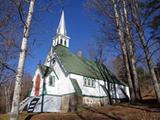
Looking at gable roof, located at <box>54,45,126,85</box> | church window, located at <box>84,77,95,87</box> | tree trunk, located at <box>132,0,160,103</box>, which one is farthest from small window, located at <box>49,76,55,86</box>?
tree trunk, located at <box>132,0,160,103</box>

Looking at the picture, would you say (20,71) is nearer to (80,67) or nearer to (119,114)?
(119,114)

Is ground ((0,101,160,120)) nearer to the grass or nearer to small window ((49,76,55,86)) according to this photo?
the grass

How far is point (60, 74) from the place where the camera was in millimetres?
26062

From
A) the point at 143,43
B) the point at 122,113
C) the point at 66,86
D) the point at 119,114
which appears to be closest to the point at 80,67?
the point at 66,86

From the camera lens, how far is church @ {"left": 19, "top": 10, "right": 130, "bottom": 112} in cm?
2418

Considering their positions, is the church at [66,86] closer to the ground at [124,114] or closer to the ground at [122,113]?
the ground at [122,113]

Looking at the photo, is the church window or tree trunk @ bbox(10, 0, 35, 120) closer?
tree trunk @ bbox(10, 0, 35, 120)

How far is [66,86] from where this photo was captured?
81.8 feet

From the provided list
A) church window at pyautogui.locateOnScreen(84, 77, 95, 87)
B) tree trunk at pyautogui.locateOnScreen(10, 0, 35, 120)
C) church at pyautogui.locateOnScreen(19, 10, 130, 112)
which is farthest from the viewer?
church window at pyautogui.locateOnScreen(84, 77, 95, 87)

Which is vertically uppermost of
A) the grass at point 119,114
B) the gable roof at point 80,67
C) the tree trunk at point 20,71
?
the gable roof at point 80,67

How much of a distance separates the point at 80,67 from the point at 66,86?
4.29m

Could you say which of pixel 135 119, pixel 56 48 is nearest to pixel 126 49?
pixel 135 119

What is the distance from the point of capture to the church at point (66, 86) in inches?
952

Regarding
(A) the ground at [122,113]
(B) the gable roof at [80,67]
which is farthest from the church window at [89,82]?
(A) the ground at [122,113]
